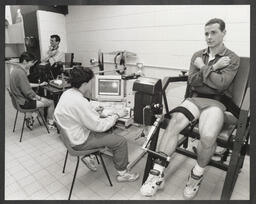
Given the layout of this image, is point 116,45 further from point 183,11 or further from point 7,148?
point 7,148

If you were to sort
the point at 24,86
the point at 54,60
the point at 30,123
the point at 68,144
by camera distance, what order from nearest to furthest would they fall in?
the point at 68,144 → the point at 24,86 → the point at 30,123 → the point at 54,60

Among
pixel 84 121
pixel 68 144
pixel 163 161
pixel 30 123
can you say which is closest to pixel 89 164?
pixel 68 144

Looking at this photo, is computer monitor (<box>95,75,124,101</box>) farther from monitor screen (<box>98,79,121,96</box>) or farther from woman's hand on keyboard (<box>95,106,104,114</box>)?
woman's hand on keyboard (<box>95,106,104,114</box>)

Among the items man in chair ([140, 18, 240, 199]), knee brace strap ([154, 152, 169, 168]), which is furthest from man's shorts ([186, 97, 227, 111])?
knee brace strap ([154, 152, 169, 168])

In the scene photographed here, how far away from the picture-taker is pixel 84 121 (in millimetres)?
1584

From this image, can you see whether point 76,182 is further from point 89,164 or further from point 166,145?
point 166,145

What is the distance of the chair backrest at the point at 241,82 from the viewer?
6.05 ft

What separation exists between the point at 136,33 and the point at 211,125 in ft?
7.21

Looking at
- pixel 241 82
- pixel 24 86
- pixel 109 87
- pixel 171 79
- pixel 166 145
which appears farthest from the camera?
pixel 24 86

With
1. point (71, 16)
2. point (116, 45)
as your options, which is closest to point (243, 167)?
point (116, 45)

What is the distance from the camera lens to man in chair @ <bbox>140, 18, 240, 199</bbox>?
160cm

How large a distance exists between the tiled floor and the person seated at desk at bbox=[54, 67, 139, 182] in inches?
8.2

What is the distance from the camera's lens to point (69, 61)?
364 centimetres

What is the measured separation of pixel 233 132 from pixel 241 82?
1.67 feet
